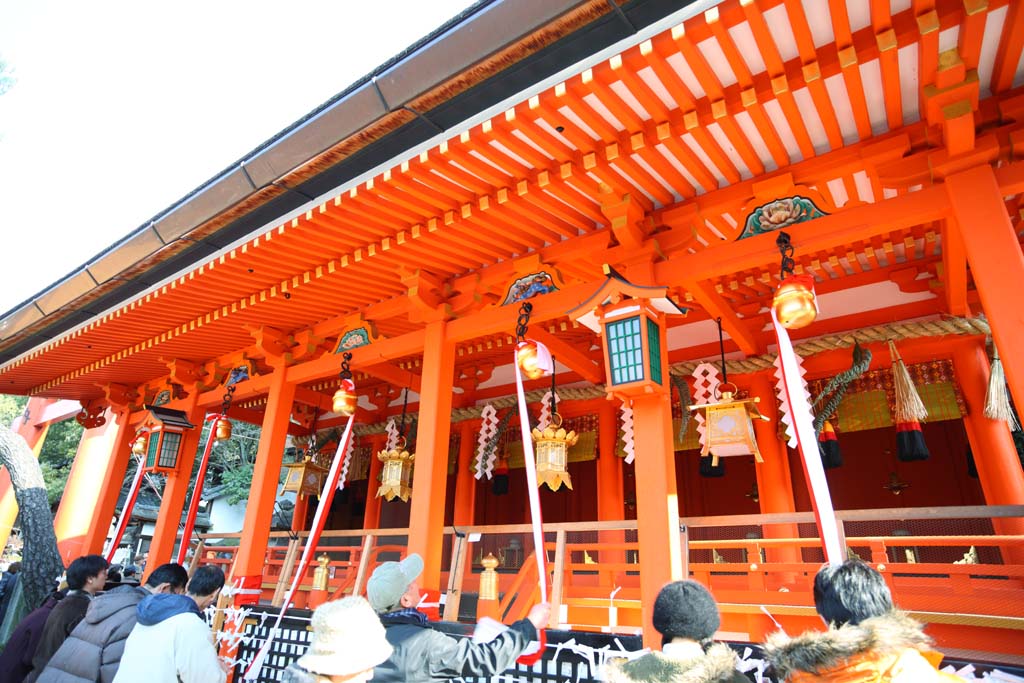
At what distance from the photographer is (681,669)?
1.74m

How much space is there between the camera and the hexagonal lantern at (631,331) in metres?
4.26

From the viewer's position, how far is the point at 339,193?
4.41 metres

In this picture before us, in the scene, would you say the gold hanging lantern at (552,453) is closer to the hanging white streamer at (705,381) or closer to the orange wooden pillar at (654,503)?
the hanging white streamer at (705,381)

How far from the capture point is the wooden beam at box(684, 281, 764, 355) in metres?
4.93

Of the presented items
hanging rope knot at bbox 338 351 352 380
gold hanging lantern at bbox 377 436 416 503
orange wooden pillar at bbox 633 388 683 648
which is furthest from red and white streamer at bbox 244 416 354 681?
orange wooden pillar at bbox 633 388 683 648

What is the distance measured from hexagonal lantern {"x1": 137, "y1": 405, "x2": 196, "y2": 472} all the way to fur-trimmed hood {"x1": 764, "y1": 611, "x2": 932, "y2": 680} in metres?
8.39

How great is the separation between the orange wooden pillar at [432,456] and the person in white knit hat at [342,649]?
298 centimetres

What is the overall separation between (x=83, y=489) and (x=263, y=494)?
20.8ft

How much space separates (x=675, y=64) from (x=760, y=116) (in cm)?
68

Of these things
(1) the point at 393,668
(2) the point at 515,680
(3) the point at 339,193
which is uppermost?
(3) the point at 339,193

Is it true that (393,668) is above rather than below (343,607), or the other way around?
below

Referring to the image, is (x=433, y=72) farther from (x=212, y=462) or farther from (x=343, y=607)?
(x=212, y=462)

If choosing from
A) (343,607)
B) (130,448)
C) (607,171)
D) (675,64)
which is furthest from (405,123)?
(130,448)

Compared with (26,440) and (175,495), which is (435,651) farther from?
(26,440)
